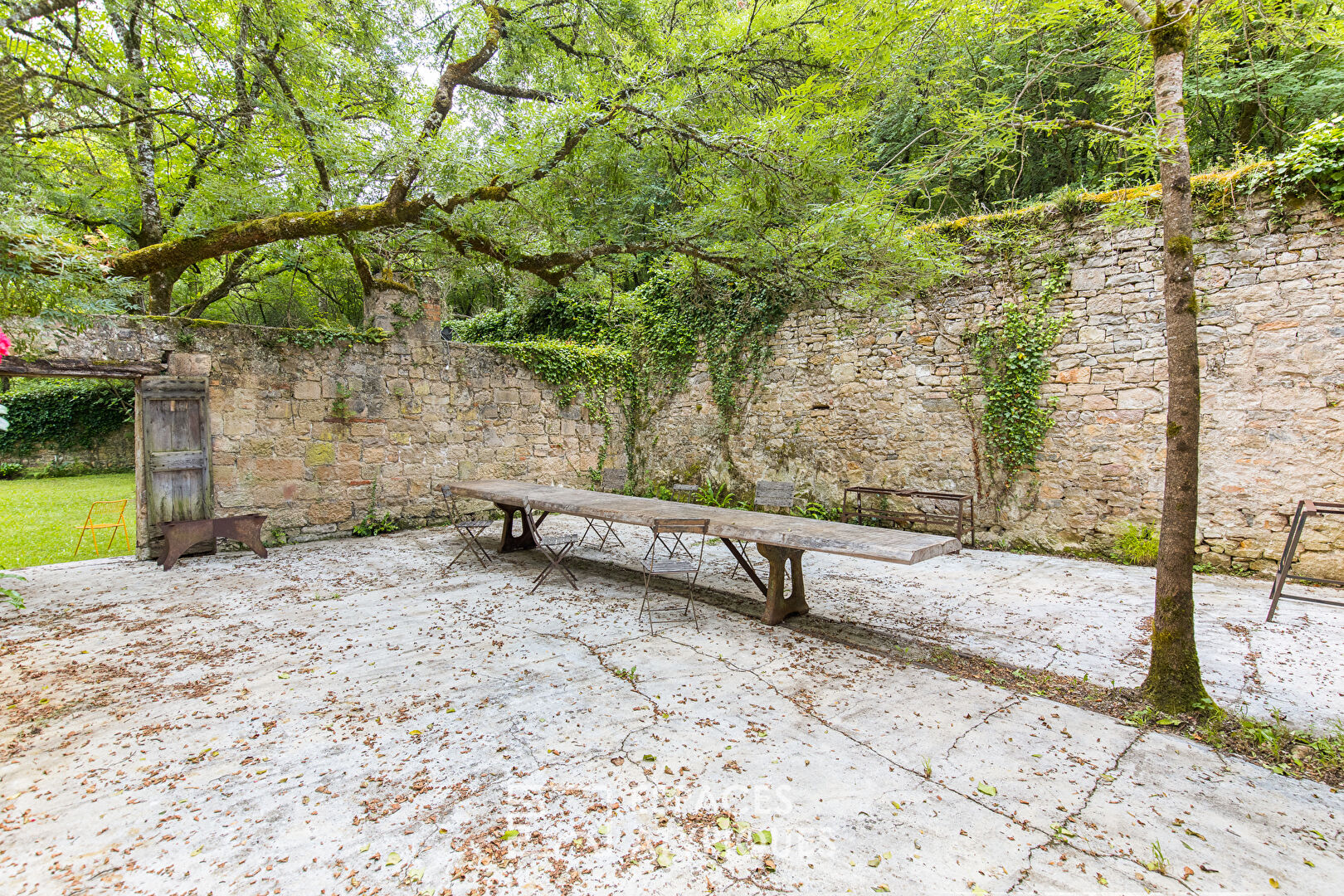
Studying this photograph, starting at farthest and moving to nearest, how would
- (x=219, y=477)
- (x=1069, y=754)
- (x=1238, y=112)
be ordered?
(x=1238, y=112), (x=219, y=477), (x=1069, y=754)

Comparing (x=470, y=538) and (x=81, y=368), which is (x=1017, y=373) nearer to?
(x=470, y=538)

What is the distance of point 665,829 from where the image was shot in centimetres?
185

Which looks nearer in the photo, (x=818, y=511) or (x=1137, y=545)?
(x=1137, y=545)

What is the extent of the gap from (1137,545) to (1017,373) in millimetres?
1939

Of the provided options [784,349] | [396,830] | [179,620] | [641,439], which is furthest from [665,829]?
[641,439]

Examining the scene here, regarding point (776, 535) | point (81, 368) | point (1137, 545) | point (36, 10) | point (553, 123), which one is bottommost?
point (1137, 545)

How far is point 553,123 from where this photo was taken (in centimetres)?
438

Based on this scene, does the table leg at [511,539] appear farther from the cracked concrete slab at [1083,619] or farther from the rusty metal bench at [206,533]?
the rusty metal bench at [206,533]

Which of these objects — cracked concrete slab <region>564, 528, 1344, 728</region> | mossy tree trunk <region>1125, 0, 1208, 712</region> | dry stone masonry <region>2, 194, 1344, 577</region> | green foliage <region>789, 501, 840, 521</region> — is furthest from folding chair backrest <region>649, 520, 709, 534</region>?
dry stone masonry <region>2, 194, 1344, 577</region>

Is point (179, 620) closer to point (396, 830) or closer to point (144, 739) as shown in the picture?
point (144, 739)

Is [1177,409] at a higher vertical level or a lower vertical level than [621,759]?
higher

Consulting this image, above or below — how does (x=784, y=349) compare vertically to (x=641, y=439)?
above

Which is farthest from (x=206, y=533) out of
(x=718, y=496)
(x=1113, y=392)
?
(x=1113, y=392)

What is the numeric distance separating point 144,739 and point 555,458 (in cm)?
631
